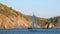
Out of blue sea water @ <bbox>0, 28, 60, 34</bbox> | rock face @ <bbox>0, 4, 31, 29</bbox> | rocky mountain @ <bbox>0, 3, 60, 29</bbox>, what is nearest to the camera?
blue sea water @ <bbox>0, 28, 60, 34</bbox>

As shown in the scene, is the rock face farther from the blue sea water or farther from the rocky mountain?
the blue sea water

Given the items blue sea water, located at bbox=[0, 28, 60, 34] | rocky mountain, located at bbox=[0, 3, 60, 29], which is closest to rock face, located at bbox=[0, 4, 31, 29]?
rocky mountain, located at bbox=[0, 3, 60, 29]

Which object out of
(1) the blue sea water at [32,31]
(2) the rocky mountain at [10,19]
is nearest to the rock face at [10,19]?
(2) the rocky mountain at [10,19]

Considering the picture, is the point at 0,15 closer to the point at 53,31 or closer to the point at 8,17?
the point at 8,17

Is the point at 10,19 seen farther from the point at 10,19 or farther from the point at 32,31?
the point at 32,31

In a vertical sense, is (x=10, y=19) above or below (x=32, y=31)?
below

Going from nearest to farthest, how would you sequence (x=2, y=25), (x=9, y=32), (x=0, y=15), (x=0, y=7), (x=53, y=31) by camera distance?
(x=53, y=31) < (x=9, y=32) < (x=2, y=25) < (x=0, y=15) < (x=0, y=7)

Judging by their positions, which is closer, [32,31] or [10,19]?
[32,31]

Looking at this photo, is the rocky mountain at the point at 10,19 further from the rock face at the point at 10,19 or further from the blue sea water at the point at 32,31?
the blue sea water at the point at 32,31

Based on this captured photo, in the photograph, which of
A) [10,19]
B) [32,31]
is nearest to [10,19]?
[10,19]

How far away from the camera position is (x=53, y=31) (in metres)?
24.0

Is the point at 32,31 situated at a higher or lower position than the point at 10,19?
higher

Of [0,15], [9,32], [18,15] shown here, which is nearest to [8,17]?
[0,15]

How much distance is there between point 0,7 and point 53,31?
44.3 meters
